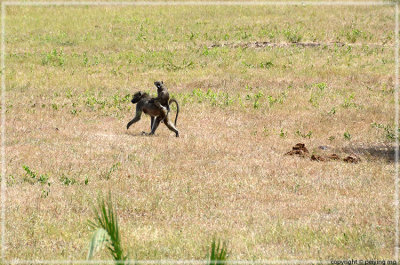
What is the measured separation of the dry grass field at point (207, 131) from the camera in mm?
8734

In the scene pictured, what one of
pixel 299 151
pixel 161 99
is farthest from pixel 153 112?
pixel 299 151

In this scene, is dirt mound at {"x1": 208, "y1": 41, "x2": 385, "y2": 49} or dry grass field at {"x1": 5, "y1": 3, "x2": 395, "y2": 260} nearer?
dry grass field at {"x1": 5, "y1": 3, "x2": 395, "y2": 260}

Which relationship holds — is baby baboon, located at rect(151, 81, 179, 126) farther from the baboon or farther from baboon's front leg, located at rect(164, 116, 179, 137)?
baboon's front leg, located at rect(164, 116, 179, 137)

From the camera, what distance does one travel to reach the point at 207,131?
55.9 feet

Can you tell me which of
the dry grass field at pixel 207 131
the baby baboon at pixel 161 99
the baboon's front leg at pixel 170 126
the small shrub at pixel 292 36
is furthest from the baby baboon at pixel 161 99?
the small shrub at pixel 292 36

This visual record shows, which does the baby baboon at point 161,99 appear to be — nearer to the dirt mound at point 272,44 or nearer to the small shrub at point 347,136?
the small shrub at point 347,136

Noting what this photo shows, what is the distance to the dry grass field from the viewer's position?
28.7ft

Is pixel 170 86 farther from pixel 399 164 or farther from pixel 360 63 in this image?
pixel 399 164

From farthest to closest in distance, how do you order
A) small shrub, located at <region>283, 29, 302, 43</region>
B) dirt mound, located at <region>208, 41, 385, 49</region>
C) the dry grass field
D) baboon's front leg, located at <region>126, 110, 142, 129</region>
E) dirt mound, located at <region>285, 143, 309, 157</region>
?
small shrub, located at <region>283, 29, 302, 43</region>
dirt mound, located at <region>208, 41, 385, 49</region>
baboon's front leg, located at <region>126, 110, 142, 129</region>
dirt mound, located at <region>285, 143, 309, 157</region>
the dry grass field

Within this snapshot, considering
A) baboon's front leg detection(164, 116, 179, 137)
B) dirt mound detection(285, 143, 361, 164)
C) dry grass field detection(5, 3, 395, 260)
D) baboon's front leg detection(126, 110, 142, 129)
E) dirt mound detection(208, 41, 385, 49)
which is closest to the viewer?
dry grass field detection(5, 3, 395, 260)

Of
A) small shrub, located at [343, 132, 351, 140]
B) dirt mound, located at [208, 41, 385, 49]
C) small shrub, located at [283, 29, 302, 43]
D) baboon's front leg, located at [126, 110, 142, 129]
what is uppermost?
small shrub, located at [283, 29, 302, 43]

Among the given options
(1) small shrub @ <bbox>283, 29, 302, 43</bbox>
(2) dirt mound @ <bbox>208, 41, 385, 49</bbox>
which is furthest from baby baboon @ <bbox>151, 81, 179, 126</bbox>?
(1) small shrub @ <bbox>283, 29, 302, 43</bbox>

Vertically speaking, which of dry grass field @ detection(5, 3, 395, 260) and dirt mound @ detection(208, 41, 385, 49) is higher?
dirt mound @ detection(208, 41, 385, 49)

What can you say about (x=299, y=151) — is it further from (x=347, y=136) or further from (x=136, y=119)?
(x=136, y=119)
